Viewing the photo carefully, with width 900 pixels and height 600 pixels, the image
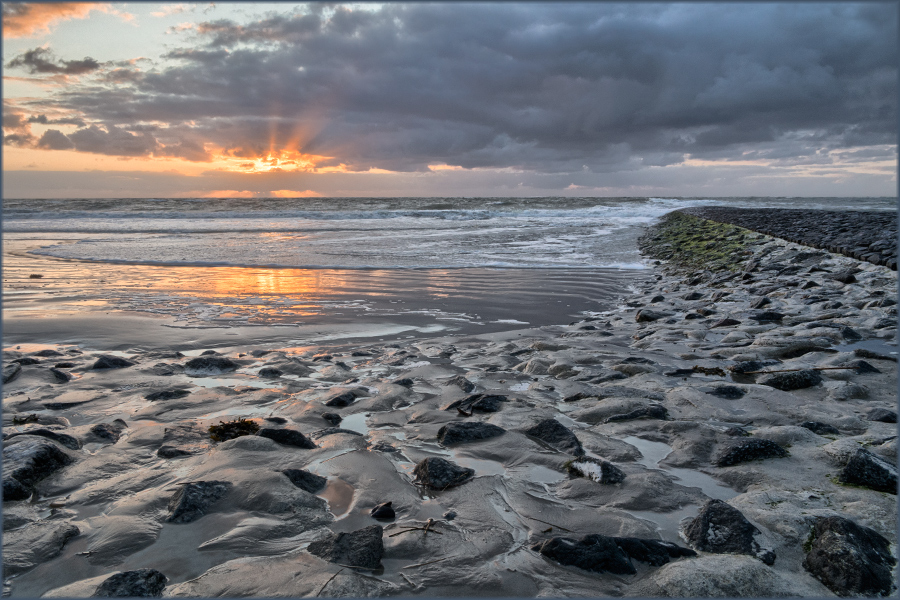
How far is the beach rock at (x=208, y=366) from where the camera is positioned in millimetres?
3855

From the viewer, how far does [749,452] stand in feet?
7.94

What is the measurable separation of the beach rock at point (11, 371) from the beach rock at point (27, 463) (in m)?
1.49

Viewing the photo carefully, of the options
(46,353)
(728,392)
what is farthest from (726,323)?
(46,353)

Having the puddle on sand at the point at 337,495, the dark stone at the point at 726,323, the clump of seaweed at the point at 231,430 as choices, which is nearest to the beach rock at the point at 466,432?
the puddle on sand at the point at 337,495

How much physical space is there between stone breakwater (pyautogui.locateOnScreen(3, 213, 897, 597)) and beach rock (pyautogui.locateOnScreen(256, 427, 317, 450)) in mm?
11

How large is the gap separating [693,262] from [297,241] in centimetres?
1080

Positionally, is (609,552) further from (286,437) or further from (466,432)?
(286,437)

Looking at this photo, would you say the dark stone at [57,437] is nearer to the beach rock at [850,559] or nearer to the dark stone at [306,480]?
the dark stone at [306,480]

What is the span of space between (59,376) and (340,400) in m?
2.14

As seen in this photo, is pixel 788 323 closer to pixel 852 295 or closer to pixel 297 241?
pixel 852 295

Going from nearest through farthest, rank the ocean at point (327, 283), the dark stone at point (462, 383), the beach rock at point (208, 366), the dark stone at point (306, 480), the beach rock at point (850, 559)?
1. the beach rock at point (850, 559)
2. the dark stone at point (306, 480)
3. the dark stone at point (462, 383)
4. the beach rock at point (208, 366)
5. the ocean at point (327, 283)

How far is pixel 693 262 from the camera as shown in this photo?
9938 millimetres

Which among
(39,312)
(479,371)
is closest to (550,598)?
(479,371)

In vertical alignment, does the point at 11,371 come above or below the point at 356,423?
above
